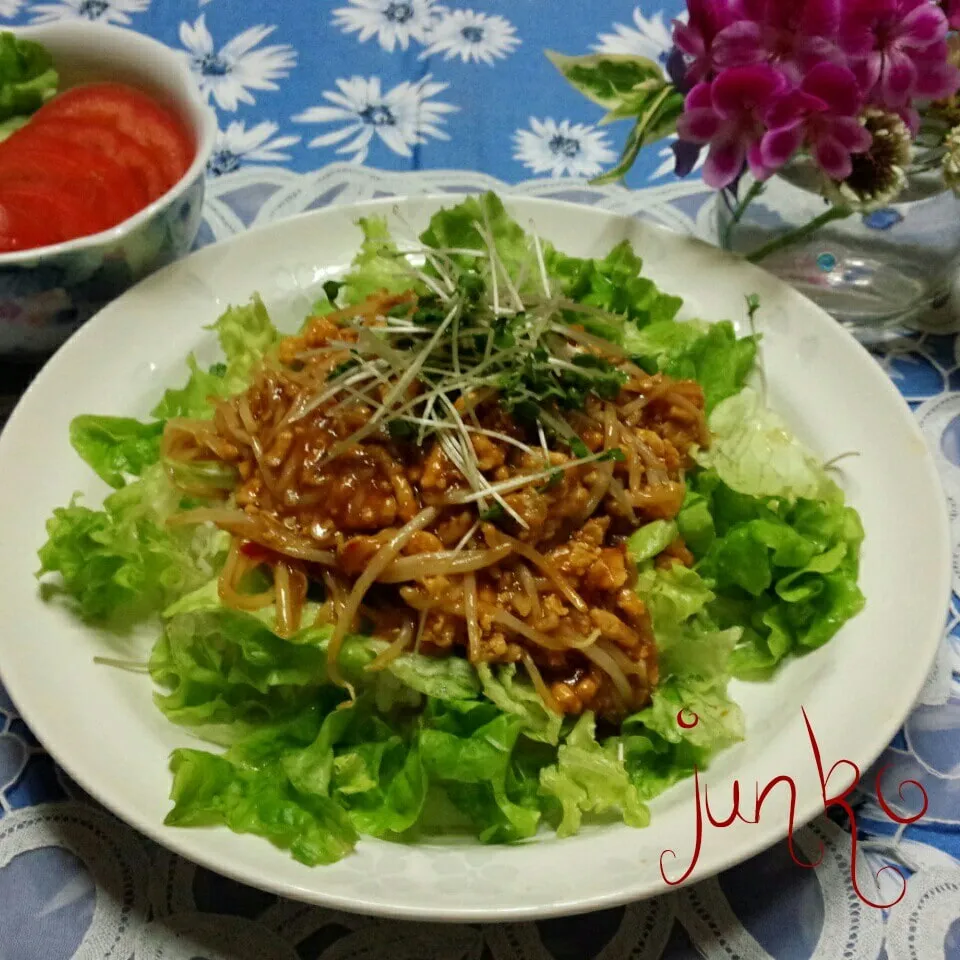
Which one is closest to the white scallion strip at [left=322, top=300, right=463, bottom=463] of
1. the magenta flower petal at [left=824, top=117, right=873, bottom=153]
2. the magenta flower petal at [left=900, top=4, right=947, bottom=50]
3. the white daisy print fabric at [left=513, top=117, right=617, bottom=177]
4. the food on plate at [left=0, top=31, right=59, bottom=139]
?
the magenta flower petal at [left=824, top=117, right=873, bottom=153]

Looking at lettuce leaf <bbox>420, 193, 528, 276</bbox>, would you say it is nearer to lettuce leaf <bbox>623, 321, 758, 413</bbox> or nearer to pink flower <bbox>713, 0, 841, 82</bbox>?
lettuce leaf <bbox>623, 321, 758, 413</bbox>

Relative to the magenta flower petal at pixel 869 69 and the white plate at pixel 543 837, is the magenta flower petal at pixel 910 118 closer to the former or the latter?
the magenta flower petal at pixel 869 69

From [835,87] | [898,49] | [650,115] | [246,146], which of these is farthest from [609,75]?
[246,146]

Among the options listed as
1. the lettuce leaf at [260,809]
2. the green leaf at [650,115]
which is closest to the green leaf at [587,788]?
the lettuce leaf at [260,809]

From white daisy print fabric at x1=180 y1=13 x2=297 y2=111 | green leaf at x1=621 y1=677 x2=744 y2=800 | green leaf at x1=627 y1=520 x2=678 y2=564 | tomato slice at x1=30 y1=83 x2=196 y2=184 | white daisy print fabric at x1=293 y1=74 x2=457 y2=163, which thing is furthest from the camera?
white daisy print fabric at x1=180 y1=13 x2=297 y2=111

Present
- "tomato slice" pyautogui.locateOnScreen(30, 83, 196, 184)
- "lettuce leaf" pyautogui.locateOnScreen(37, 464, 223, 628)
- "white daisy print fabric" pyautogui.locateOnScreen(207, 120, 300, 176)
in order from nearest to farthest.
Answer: "lettuce leaf" pyautogui.locateOnScreen(37, 464, 223, 628), "tomato slice" pyautogui.locateOnScreen(30, 83, 196, 184), "white daisy print fabric" pyautogui.locateOnScreen(207, 120, 300, 176)

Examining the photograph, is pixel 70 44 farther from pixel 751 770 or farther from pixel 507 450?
pixel 751 770

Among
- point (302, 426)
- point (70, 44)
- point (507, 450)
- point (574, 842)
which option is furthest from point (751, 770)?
point (70, 44)
